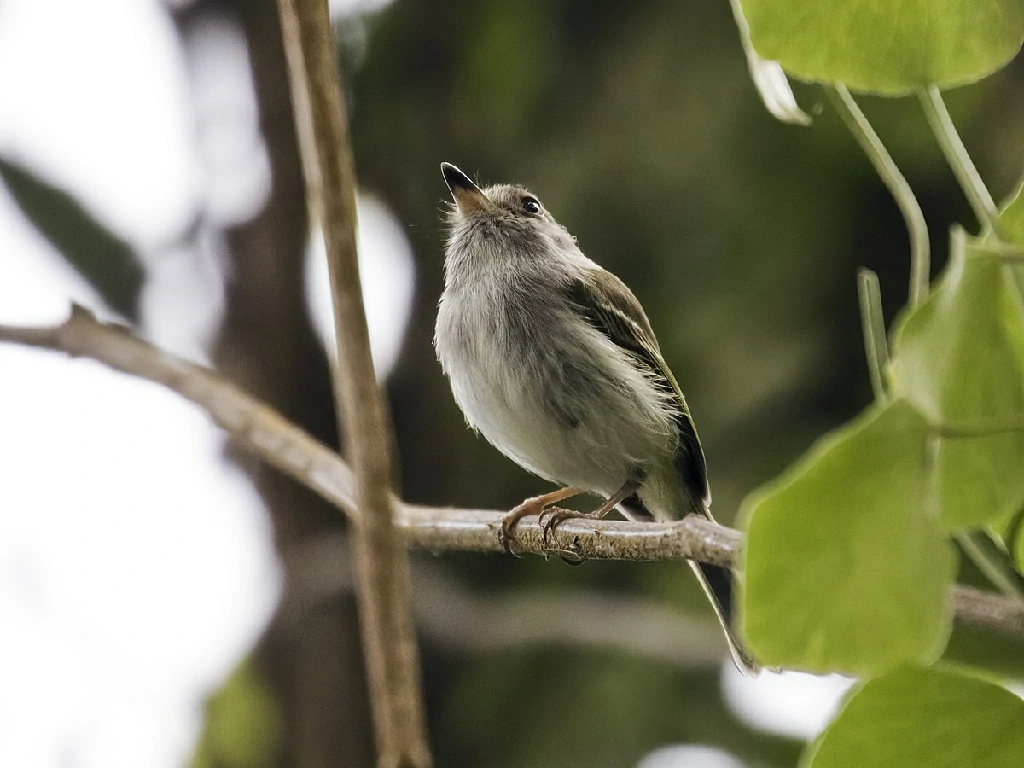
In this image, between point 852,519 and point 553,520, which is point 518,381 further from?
point 852,519

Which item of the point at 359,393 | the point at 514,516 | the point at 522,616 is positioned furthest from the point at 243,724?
the point at 359,393

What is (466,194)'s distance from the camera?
5.25ft

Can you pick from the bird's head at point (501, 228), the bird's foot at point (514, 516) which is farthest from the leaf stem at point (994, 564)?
the bird's head at point (501, 228)

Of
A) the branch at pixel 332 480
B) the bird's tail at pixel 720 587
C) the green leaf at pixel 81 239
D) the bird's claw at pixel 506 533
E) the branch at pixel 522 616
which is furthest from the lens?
the branch at pixel 522 616

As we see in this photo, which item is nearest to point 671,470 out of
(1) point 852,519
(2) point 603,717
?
(2) point 603,717

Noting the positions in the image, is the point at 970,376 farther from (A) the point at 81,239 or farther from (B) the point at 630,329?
(A) the point at 81,239

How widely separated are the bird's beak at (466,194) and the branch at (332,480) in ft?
1.51

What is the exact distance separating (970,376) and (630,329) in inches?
43.6

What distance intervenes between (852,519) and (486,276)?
1.20 m

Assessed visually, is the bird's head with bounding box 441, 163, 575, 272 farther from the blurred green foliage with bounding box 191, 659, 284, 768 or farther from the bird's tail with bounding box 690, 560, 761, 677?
the blurred green foliage with bounding box 191, 659, 284, 768

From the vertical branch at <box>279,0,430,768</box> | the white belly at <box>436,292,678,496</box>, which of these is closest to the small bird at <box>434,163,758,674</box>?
the white belly at <box>436,292,678,496</box>

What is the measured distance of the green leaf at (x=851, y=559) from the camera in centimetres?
38

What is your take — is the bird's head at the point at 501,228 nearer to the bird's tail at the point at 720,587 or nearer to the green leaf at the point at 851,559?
the bird's tail at the point at 720,587

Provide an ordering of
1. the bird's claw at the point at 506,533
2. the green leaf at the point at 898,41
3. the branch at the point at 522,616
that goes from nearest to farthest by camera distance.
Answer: the green leaf at the point at 898,41, the bird's claw at the point at 506,533, the branch at the point at 522,616
